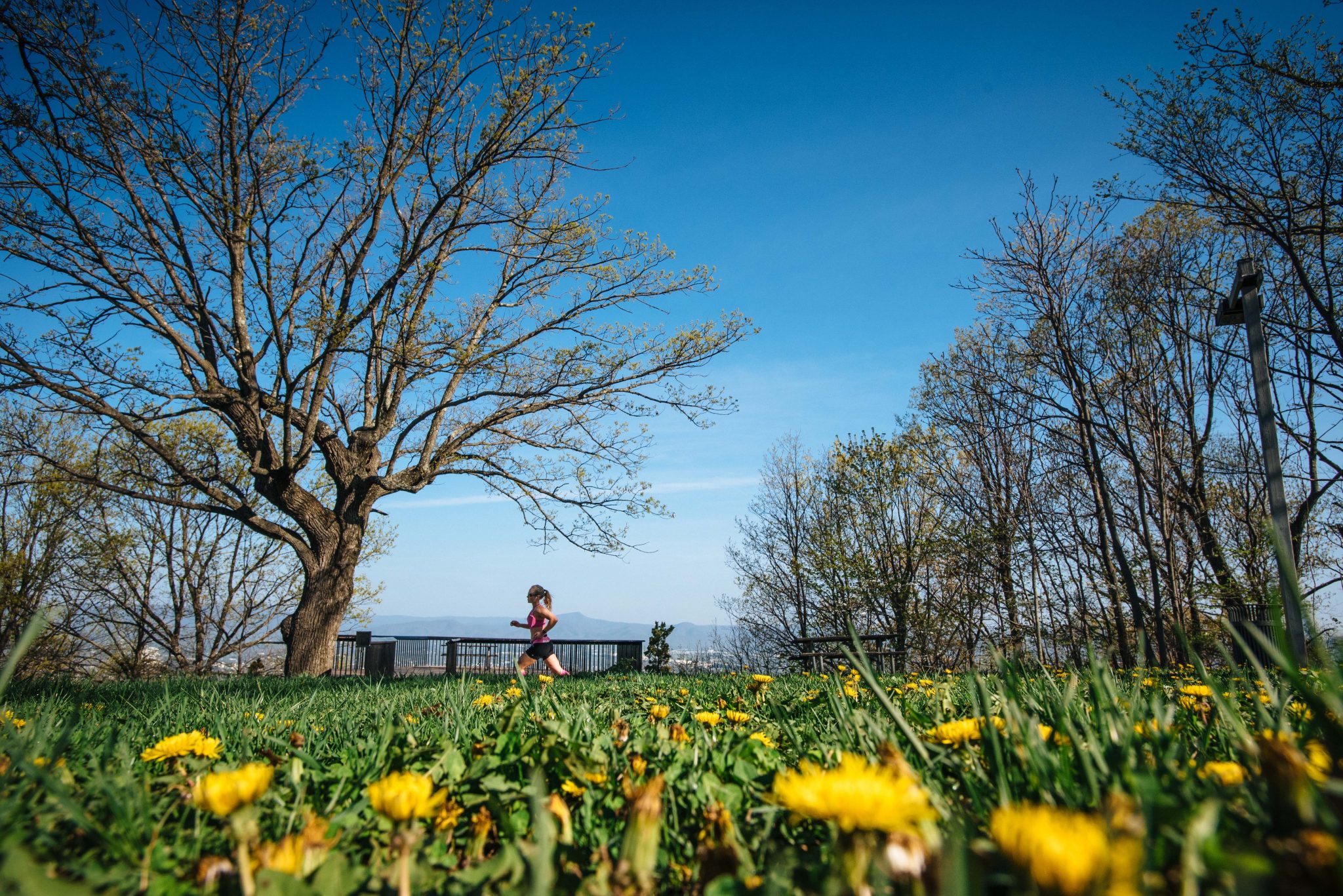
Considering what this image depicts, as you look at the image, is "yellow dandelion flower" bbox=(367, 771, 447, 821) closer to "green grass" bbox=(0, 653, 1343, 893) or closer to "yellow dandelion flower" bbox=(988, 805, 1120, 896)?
"green grass" bbox=(0, 653, 1343, 893)

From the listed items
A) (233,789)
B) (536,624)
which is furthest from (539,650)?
(233,789)

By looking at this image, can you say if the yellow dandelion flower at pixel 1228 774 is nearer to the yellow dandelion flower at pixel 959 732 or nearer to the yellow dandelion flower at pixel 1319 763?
the yellow dandelion flower at pixel 1319 763

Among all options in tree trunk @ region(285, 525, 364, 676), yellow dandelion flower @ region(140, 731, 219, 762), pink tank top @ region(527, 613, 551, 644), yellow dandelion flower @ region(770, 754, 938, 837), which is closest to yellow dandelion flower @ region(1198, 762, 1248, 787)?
yellow dandelion flower @ region(770, 754, 938, 837)

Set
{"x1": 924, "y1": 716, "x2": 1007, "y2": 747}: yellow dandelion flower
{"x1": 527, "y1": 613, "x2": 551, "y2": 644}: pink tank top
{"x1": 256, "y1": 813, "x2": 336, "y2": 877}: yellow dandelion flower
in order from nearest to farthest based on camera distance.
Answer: {"x1": 256, "y1": 813, "x2": 336, "y2": 877}: yellow dandelion flower → {"x1": 924, "y1": 716, "x2": 1007, "y2": 747}: yellow dandelion flower → {"x1": 527, "y1": 613, "x2": 551, "y2": 644}: pink tank top

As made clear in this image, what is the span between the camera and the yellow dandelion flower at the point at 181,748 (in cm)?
126

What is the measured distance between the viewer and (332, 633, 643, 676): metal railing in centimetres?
1703

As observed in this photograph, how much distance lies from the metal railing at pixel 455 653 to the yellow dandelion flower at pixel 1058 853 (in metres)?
16.4

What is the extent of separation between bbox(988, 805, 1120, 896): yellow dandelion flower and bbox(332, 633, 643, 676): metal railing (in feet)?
53.9

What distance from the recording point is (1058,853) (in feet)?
1.39

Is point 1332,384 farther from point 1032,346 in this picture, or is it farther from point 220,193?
point 220,193

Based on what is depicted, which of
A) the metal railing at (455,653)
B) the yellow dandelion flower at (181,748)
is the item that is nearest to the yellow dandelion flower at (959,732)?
the yellow dandelion flower at (181,748)

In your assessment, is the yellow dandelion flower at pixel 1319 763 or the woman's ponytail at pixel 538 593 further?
the woman's ponytail at pixel 538 593

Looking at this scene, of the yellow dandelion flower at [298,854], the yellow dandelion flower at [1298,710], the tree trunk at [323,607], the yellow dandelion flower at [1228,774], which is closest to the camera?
the yellow dandelion flower at [298,854]

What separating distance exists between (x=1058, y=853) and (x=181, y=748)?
1534 mm
